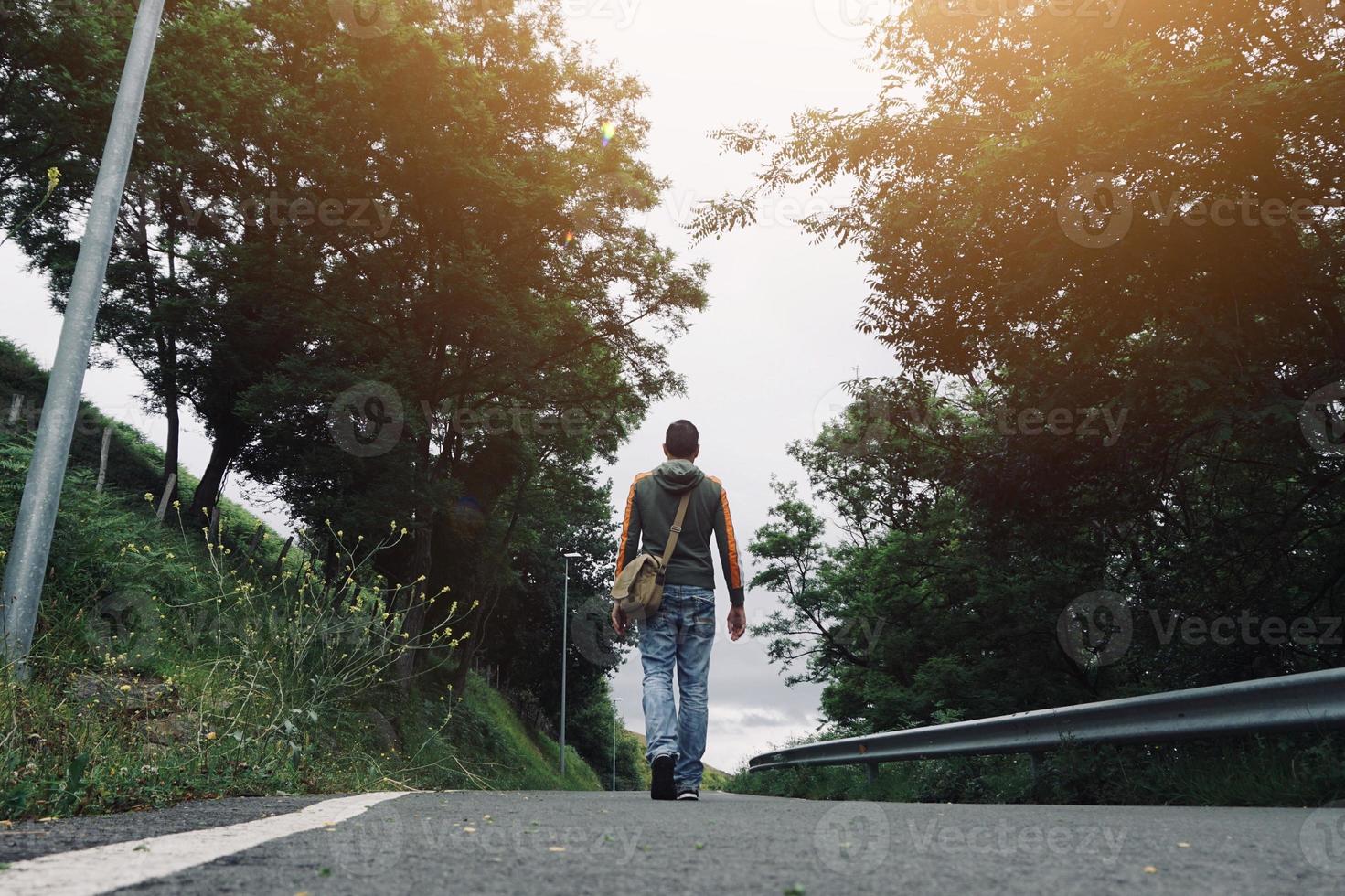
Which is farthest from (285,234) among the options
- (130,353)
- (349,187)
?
(130,353)

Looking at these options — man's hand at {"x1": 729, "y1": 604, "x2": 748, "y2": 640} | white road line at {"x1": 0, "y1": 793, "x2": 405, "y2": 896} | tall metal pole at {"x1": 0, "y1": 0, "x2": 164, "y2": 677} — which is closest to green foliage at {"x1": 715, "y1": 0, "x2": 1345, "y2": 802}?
man's hand at {"x1": 729, "y1": 604, "x2": 748, "y2": 640}

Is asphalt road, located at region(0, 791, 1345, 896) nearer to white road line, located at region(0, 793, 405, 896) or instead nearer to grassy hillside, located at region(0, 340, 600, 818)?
white road line, located at region(0, 793, 405, 896)

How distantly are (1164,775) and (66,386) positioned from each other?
24.8 ft

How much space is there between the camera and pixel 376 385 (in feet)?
62.8

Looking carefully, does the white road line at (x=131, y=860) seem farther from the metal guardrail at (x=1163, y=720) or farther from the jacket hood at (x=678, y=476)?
the metal guardrail at (x=1163, y=720)

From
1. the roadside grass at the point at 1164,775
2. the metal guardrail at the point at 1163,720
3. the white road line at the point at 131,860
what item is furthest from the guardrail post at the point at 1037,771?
the white road line at the point at 131,860

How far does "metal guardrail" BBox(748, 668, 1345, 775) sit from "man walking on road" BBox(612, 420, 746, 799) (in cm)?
233

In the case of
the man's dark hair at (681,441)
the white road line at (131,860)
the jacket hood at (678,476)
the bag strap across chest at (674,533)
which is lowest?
the white road line at (131,860)

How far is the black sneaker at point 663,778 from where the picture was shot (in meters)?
5.97

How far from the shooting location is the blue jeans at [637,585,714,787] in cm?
614

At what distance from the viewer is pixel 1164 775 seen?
5.90 m

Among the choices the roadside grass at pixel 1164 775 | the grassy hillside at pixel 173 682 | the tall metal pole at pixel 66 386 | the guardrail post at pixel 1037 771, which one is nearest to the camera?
the grassy hillside at pixel 173 682

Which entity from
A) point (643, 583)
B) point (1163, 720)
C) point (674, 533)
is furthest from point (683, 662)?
point (1163, 720)

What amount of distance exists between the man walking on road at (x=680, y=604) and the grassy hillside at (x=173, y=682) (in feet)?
6.73
